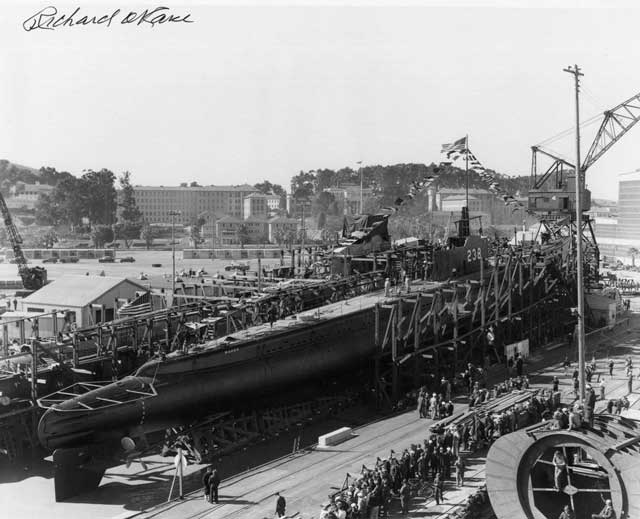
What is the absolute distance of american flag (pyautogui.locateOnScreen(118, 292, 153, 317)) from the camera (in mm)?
38562

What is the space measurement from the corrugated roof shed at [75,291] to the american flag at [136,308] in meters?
2.90

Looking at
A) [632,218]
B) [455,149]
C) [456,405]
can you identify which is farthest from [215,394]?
[632,218]

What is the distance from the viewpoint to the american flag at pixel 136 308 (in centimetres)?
3856

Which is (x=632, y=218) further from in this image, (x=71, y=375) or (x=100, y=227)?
(x=71, y=375)

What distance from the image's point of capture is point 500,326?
1636 inches

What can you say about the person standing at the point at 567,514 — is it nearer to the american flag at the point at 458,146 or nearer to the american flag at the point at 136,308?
the american flag at the point at 136,308

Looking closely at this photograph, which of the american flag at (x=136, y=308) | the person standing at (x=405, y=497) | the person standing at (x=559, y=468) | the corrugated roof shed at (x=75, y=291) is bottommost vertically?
the person standing at (x=405, y=497)

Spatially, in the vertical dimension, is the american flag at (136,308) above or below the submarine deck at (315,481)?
above

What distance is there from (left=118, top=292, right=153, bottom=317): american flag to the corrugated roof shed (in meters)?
2.90

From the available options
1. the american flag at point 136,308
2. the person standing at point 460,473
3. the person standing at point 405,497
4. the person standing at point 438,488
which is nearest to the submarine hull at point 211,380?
the person standing at point 405,497

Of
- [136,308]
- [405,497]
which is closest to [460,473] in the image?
[405,497]

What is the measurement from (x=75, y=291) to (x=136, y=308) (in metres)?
7.05

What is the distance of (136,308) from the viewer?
1538 inches

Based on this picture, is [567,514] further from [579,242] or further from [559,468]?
[579,242]
